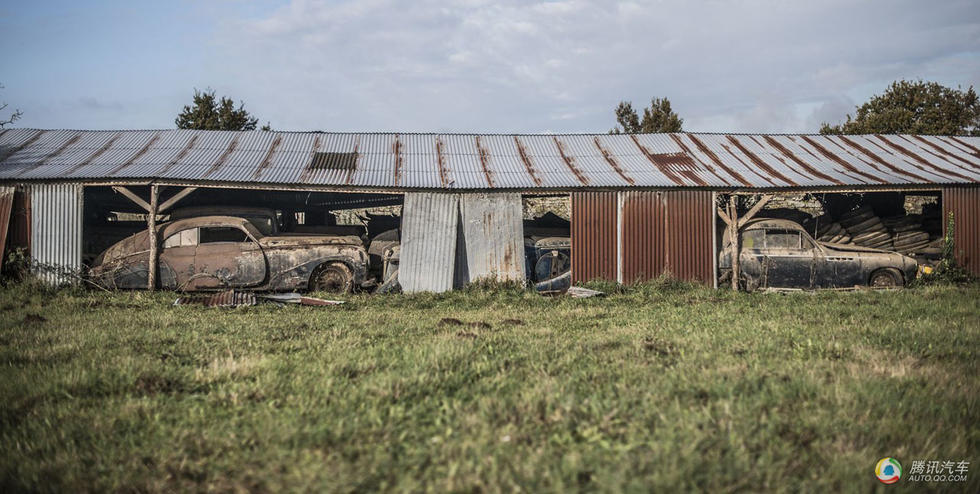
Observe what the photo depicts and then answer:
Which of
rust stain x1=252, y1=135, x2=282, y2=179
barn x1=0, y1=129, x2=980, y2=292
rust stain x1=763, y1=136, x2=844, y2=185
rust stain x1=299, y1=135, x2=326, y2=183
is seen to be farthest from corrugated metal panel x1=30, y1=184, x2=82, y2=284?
rust stain x1=763, y1=136, x2=844, y2=185

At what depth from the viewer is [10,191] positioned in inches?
501

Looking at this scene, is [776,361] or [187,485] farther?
[776,361]

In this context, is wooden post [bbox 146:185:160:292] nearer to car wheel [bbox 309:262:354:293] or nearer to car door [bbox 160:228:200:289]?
car door [bbox 160:228:200:289]

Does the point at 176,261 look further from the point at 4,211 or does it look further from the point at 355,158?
the point at 355,158

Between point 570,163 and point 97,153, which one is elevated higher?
point 97,153

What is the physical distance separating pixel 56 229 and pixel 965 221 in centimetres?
1823

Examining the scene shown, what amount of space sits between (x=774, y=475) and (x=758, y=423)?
2.61 feet

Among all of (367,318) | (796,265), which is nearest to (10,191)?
(367,318)

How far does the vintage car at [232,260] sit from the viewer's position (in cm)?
1259

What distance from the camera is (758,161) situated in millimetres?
15391

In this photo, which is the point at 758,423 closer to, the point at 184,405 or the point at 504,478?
the point at 504,478

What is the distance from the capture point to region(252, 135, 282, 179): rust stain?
43.5 feet

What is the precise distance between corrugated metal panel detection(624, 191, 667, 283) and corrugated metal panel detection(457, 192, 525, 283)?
85.1 inches

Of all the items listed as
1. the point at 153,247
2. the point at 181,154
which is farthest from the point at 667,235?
the point at 181,154
